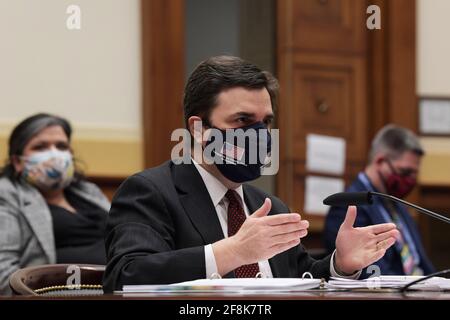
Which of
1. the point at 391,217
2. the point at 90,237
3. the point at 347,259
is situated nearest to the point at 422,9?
the point at 391,217

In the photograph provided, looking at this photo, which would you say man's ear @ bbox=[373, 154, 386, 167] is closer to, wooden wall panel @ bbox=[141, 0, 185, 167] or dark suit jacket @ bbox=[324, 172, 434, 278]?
dark suit jacket @ bbox=[324, 172, 434, 278]

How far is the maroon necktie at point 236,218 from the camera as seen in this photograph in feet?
8.91

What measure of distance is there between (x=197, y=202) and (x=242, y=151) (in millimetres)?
196

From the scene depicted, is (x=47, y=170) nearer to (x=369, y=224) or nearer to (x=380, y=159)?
(x=369, y=224)

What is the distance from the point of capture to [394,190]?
4.94 meters

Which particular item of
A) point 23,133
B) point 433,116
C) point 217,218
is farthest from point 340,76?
point 217,218

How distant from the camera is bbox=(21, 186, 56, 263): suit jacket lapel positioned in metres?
4.00

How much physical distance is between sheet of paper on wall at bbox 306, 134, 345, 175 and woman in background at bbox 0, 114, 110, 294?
1.92 meters

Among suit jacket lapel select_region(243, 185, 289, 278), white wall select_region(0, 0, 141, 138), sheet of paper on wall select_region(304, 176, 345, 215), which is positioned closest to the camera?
suit jacket lapel select_region(243, 185, 289, 278)

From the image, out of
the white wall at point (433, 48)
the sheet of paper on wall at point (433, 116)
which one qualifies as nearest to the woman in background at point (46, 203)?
the sheet of paper on wall at point (433, 116)

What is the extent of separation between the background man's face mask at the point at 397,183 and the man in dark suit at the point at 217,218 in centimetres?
196

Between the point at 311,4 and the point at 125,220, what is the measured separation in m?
3.76

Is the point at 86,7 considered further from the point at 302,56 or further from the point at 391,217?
the point at 391,217

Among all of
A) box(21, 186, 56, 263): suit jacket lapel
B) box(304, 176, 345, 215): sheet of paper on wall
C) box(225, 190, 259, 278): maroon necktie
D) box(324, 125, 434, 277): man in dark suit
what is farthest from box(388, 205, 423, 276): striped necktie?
box(225, 190, 259, 278): maroon necktie
